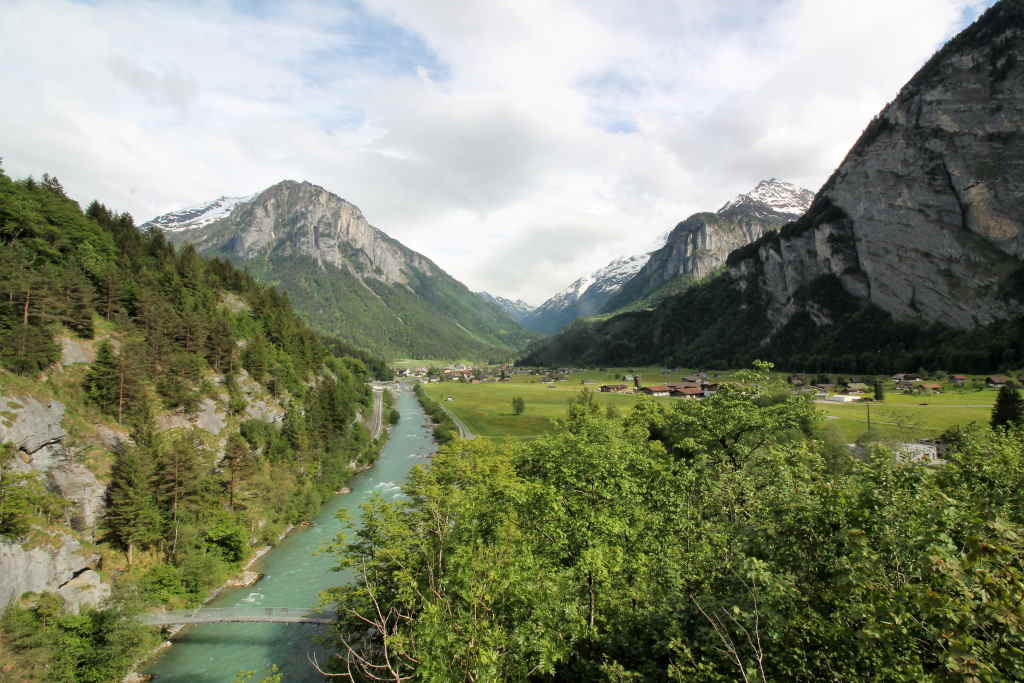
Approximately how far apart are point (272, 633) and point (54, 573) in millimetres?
12867

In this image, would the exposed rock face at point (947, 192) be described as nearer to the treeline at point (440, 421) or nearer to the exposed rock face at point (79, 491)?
the treeline at point (440, 421)

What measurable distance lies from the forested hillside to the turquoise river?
90.8 inches

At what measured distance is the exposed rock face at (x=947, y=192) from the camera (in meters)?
108

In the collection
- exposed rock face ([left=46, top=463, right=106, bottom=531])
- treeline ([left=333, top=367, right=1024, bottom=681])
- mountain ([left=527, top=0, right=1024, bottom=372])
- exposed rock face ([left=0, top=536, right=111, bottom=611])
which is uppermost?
mountain ([left=527, top=0, right=1024, bottom=372])

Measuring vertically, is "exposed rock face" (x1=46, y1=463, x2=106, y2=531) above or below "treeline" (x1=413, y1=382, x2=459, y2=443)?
above

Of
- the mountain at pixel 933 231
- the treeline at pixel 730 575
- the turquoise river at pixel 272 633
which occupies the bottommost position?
the turquoise river at pixel 272 633

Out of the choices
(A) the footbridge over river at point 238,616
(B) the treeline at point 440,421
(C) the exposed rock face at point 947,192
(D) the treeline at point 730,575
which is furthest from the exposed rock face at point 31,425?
(C) the exposed rock face at point 947,192

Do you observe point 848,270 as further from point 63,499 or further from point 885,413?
point 63,499

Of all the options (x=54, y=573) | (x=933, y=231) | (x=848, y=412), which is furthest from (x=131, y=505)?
(x=933, y=231)

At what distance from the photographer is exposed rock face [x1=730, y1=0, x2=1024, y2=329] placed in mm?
107688

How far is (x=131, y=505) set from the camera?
30.5m

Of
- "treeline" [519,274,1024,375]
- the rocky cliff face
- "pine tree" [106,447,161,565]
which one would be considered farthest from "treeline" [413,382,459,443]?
"treeline" [519,274,1024,375]

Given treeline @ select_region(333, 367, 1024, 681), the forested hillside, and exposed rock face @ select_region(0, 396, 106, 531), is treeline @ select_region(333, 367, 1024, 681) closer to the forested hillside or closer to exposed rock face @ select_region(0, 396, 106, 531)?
the forested hillside

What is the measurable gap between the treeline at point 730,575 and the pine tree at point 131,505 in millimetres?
20240
